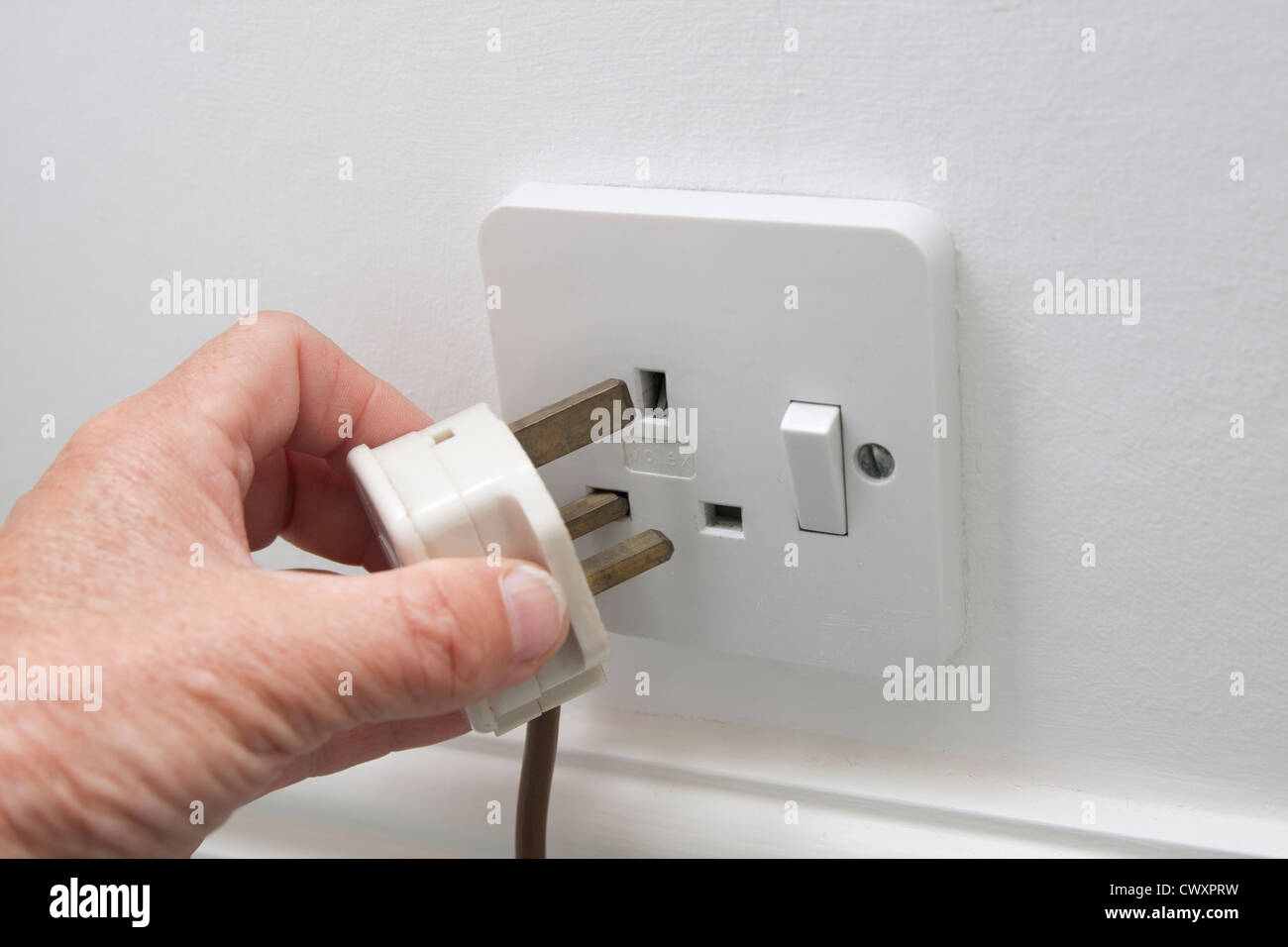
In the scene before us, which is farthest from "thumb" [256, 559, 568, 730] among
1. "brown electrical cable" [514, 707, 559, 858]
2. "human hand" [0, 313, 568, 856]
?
"brown electrical cable" [514, 707, 559, 858]

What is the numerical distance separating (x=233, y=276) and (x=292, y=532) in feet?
0.34

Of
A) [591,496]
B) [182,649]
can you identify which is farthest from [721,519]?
[182,649]

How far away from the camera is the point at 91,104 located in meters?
0.47

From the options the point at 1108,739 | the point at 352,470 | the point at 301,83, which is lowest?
the point at 1108,739

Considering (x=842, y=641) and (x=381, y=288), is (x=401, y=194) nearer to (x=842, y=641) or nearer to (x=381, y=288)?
(x=381, y=288)

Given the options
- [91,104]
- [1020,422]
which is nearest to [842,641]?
[1020,422]

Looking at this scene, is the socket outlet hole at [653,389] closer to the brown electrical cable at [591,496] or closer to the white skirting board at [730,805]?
the brown electrical cable at [591,496]

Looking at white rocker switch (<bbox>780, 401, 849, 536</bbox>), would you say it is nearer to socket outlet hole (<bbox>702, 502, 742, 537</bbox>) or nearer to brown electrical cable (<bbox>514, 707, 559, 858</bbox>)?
socket outlet hole (<bbox>702, 502, 742, 537</bbox>)

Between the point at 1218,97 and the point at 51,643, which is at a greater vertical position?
the point at 1218,97

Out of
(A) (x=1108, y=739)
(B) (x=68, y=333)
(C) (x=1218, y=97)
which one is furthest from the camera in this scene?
(B) (x=68, y=333)

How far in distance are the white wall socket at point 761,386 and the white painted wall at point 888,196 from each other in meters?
0.02

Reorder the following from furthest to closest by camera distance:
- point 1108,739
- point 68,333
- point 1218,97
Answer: point 68,333
point 1108,739
point 1218,97

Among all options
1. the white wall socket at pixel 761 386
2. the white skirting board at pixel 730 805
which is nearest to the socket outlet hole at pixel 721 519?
the white wall socket at pixel 761 386

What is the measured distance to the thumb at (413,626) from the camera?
0.35 m
